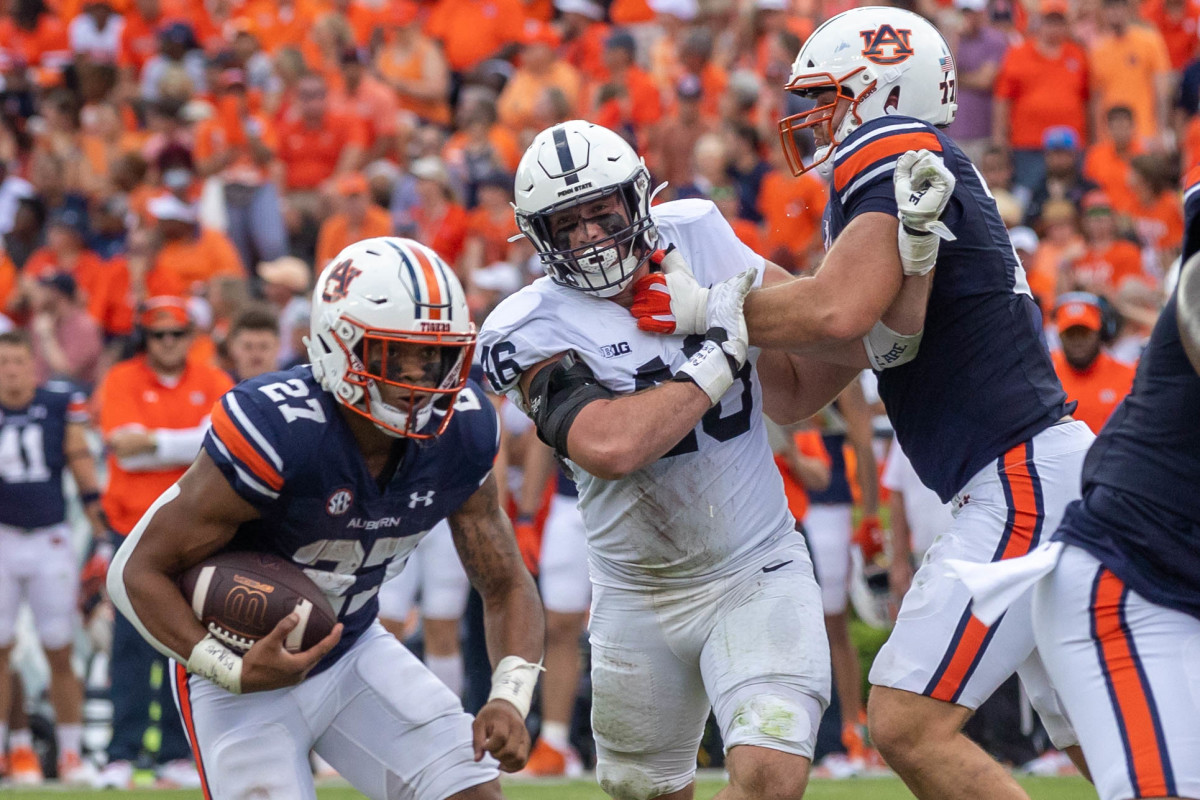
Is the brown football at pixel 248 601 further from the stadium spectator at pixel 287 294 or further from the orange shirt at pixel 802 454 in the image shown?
the stadium spectator at pixel 287 294

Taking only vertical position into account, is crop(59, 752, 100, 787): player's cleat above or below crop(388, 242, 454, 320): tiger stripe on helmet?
below

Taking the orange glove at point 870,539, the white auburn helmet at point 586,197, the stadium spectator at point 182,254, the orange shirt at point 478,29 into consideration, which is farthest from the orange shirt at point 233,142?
the white auburn helmet at point 586,197

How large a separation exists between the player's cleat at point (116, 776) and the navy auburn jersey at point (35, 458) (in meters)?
1.22

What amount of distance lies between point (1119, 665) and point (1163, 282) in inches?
262

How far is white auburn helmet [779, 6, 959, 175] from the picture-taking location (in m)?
3.98

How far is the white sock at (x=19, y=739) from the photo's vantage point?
778 cm

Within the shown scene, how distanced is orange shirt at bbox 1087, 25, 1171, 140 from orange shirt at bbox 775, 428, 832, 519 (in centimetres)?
473

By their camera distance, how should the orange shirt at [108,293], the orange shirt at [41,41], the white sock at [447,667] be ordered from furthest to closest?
the orange shirt at [41,41], the orange shirt at [108,293], the white sock at [447,667]

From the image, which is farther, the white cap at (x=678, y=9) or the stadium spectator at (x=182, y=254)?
the white cap at (x=678, y=9)

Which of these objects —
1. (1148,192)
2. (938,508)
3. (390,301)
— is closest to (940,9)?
(1148,192)

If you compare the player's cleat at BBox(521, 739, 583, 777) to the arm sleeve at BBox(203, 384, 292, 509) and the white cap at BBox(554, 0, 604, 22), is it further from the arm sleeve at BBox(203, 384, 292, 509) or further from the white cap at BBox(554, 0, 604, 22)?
the white cap at BBox(554, 0, 604, 22)

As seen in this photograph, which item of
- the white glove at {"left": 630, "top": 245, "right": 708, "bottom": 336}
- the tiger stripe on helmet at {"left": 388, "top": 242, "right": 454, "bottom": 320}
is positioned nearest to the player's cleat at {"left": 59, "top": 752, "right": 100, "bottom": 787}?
the tiger stripe on helmet at {"left": 388, "top": 242, "right": 454, "bottom": 320}

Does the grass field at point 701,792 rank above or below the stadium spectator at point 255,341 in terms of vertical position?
below

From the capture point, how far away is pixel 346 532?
12.6 ft
